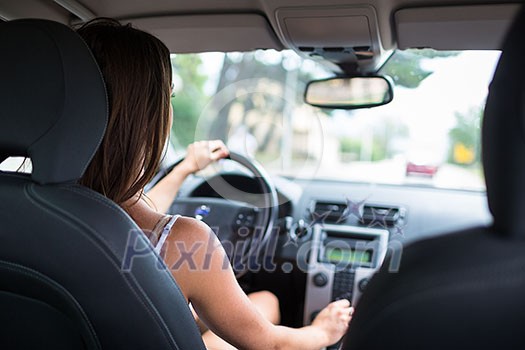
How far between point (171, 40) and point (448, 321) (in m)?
2.06

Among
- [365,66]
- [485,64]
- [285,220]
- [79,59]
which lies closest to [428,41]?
[365,66]

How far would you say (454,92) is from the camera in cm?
382

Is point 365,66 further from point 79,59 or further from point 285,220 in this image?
point 79,59

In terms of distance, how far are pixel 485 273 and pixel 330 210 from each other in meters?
2.37

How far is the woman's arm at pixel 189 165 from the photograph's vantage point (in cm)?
298

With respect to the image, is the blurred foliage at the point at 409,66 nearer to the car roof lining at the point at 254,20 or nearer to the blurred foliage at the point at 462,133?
the car roof lining at the point at 254,20

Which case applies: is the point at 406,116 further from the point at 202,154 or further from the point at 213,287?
the point at 213,287

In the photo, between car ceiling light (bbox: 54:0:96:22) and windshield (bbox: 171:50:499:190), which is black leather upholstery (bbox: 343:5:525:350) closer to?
windshield (bbox: 171:50:499:190)

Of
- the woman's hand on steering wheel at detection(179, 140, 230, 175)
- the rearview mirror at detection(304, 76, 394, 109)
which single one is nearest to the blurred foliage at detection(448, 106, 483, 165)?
the rearview mirror at detection(304, 76, 394, 109)

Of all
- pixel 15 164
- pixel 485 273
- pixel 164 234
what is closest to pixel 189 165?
pixel 15 164

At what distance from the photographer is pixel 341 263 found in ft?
10.7

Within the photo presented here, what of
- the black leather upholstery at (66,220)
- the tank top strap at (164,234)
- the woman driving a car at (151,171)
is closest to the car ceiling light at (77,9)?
the woman driving a car at (151,171)

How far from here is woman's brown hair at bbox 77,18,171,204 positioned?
68.6 inches

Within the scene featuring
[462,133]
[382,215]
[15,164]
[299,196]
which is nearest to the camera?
[15,164]
